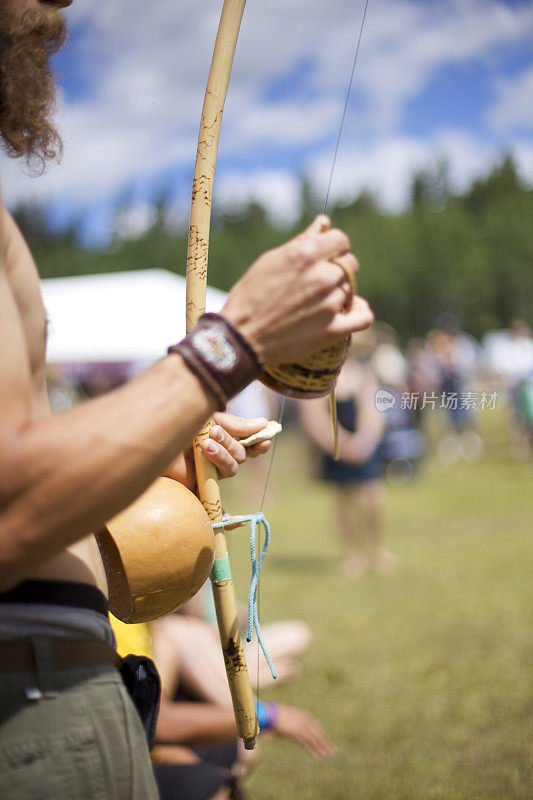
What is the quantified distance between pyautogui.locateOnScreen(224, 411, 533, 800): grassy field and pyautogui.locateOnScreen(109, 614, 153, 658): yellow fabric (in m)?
1.43

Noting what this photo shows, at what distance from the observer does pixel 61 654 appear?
105 centimetres

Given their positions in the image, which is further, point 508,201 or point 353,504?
point 508,201

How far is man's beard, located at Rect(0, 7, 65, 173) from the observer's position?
1.07m

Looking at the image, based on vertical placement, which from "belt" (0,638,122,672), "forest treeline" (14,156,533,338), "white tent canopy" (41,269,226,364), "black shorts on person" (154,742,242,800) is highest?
"belt" (0,638,122,672)

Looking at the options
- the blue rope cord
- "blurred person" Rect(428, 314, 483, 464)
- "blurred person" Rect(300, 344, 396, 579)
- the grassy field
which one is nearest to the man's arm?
Answer: the blue rope cord

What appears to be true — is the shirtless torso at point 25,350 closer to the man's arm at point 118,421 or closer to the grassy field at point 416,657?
the man's arm at point 118,421

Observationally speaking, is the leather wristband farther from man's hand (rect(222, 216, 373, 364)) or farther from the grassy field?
the grassy field

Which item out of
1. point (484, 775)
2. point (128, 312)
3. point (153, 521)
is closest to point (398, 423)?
point (128, 312)

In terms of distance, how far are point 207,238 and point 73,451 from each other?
2.22 feet

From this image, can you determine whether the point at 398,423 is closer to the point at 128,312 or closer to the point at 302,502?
the point at 302,502

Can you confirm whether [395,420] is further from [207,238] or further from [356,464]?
[207,238]

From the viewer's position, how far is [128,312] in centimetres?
984

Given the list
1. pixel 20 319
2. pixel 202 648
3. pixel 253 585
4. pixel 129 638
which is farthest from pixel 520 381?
pixel 20 319

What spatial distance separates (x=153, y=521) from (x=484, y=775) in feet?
8.09
